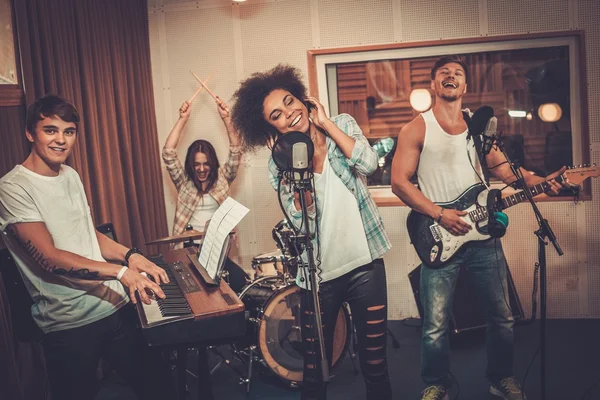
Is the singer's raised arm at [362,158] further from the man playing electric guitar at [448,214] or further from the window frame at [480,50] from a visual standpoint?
the window frame at [480,50]

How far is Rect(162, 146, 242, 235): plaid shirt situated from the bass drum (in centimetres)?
109

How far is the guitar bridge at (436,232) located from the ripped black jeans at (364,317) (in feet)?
2.00

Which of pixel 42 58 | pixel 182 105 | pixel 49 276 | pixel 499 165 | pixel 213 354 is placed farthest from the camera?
pixel 182 105

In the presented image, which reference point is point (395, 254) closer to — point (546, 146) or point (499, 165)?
point (546, 146)

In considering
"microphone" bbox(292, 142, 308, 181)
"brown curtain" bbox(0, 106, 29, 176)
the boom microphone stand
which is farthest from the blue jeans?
"brown curtain" bbox(0, 106, 29, 176)

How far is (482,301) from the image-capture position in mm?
3082

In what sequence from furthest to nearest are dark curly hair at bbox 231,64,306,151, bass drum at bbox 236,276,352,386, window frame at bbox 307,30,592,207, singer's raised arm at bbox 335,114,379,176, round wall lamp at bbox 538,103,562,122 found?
round wall lamp at bbox 538,103,562,122 < window frame at bbox 307,30,592,207 < bass drum at bbox 236,276,352,386 < dark curly hair at bbox 231,64,306,151 < singer's raised arm at bbox 335,114,379,176

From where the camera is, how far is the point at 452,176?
10.2 ft

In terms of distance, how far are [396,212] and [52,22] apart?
286 cm

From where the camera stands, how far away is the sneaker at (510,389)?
10.1 feet

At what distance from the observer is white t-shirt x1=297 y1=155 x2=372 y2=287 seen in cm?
253

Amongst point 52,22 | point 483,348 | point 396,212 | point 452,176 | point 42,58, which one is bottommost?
point 483,348

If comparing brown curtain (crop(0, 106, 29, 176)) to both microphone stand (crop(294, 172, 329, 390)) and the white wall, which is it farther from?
microphone stand (crop(294, 172, 329, 390))

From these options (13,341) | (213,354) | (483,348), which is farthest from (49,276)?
(483,348)
